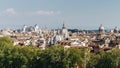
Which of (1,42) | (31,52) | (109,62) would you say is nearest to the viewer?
(109,62)

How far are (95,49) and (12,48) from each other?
23655 mm

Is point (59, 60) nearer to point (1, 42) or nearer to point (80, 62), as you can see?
point (80, 62)

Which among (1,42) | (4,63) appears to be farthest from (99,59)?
(1,42)

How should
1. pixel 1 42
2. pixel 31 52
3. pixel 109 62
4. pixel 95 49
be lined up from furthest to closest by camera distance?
pixel 95 49 < pixel 1 42 < pixel 31 52 < pixel 109 62

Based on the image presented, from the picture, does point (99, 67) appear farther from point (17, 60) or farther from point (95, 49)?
point (95, 49)

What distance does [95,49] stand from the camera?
87.2 m

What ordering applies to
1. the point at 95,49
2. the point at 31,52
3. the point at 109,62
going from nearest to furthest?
the point at 109,62 < the point at 31,52 < the point at 95,49

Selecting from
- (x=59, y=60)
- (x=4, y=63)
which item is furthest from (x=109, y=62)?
(x=4, y=63)

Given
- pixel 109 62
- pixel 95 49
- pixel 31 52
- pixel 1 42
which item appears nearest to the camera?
pixel 109 62

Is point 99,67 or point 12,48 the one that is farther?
point 12,48

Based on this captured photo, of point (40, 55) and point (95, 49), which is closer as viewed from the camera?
point (40, 55)

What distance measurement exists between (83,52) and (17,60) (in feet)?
29.6

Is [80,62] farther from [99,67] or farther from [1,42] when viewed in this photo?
[1,42]

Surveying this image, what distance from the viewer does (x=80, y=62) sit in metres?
60.7
